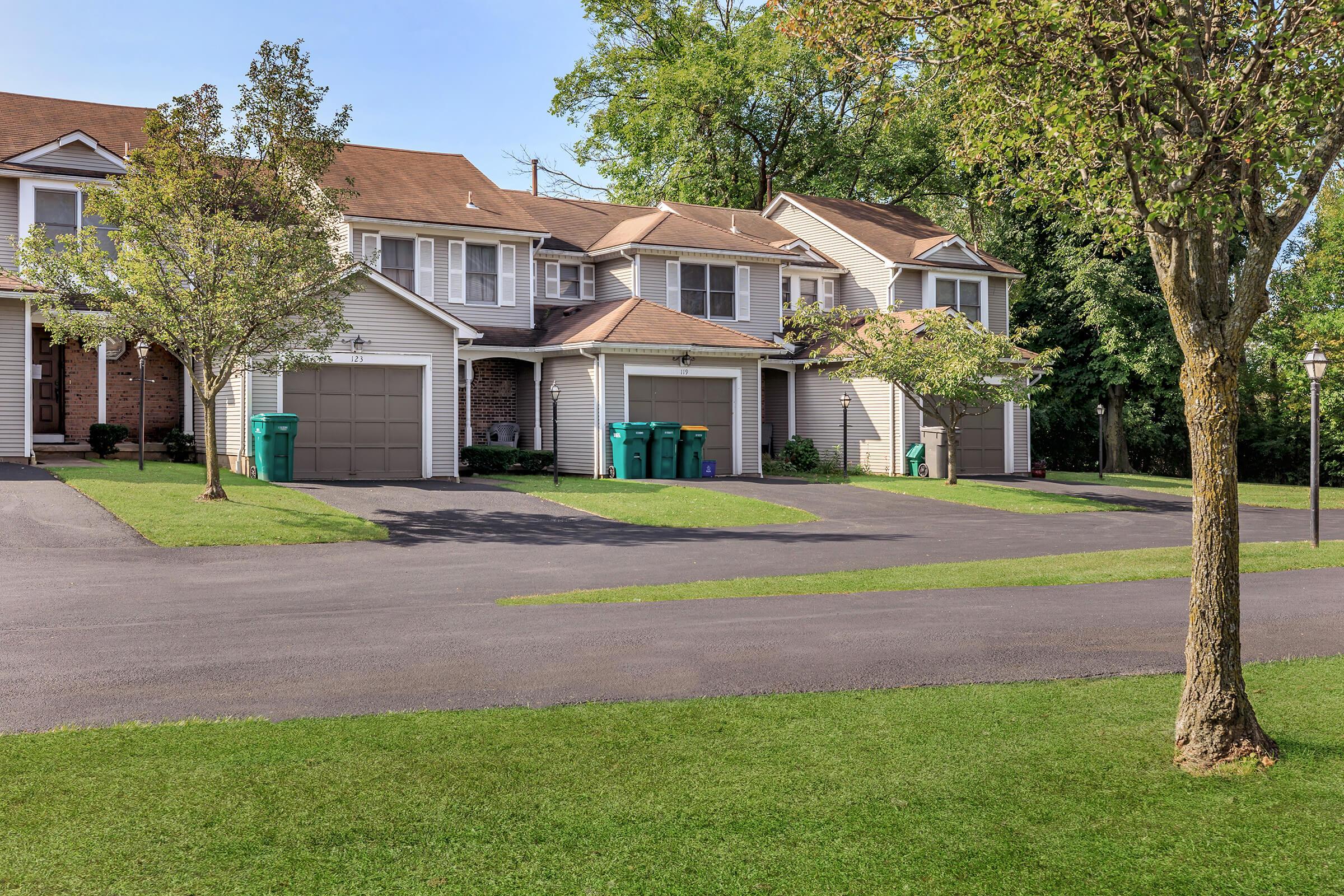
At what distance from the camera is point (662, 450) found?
88.5 ft

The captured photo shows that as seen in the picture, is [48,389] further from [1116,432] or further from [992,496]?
[1116,432]

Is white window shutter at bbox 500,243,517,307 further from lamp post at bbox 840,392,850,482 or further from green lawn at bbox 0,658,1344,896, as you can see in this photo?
green lawn at bbox 0,658,1344,896

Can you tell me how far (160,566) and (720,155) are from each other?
110 ft

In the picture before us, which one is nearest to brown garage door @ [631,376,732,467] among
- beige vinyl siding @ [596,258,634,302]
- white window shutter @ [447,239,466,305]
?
beige vinyl siding @ [596,258,634,302]

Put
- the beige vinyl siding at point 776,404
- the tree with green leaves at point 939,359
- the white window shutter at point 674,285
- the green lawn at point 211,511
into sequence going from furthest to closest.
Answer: the beige vinyl siding at point 776,404
the white window shutter at point 674,285
the tree with green leaves at point 939,359
the green lawn at point 211,511

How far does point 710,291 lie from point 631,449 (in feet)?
24.1

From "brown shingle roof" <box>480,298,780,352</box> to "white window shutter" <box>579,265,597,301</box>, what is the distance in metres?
1.63

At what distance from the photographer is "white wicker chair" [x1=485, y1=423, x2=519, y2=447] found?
1180 inches

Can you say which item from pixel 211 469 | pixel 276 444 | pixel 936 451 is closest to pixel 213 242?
pixel 211 469

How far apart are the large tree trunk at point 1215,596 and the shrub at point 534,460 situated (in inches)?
872

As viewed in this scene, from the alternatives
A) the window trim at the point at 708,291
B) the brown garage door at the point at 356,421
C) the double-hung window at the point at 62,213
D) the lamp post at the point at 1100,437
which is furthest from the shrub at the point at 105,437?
the lamp post at the point at 1100,437

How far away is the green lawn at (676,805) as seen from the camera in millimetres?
4668

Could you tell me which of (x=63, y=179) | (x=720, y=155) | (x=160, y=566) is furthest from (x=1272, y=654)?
(x=720, y=155)

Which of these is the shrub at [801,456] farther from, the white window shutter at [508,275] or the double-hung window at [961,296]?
the white window shutter at [508,275]
